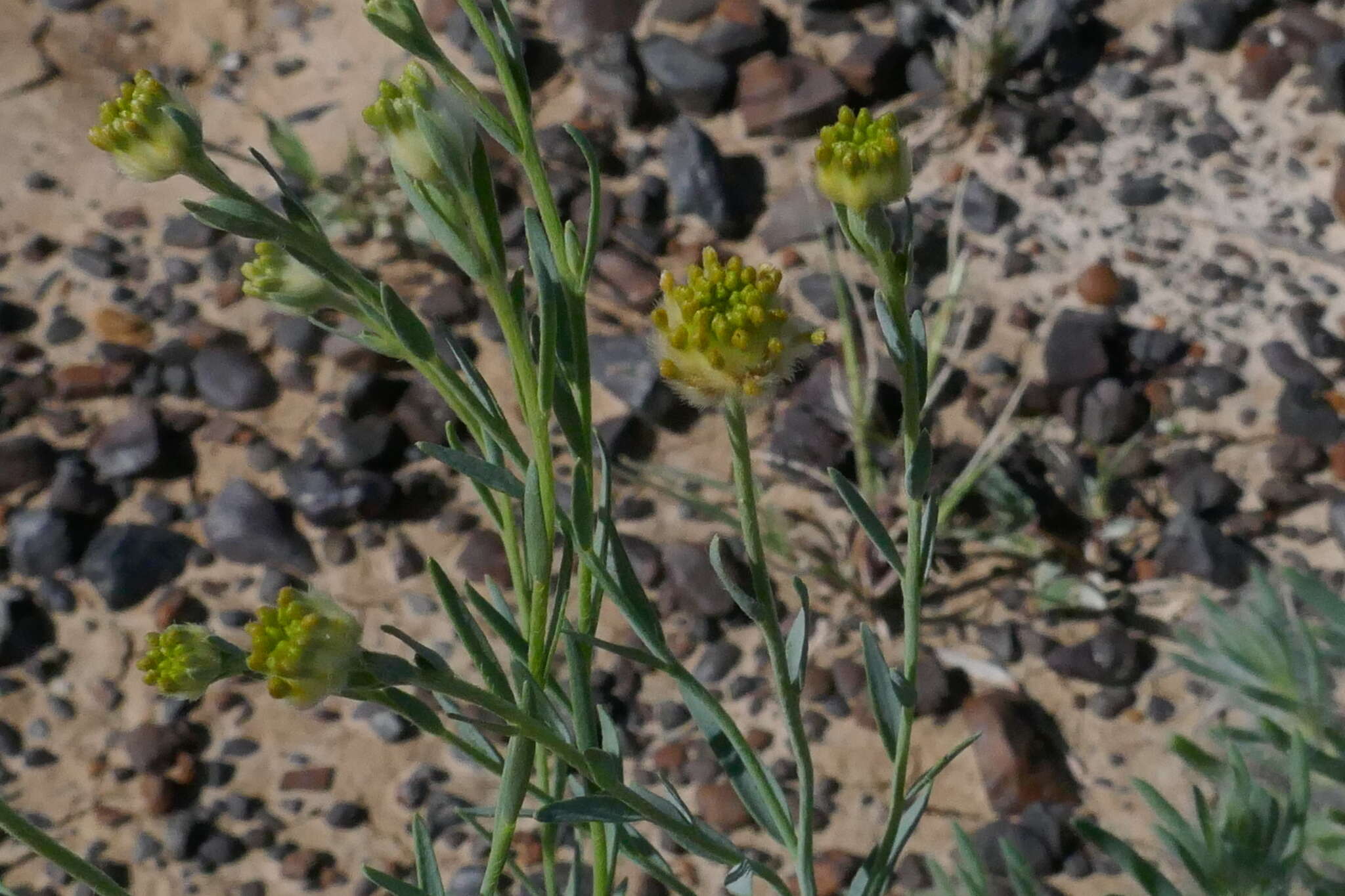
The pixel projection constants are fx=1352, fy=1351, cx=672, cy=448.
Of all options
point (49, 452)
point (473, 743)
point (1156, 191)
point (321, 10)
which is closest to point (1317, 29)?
point (1156, 191)

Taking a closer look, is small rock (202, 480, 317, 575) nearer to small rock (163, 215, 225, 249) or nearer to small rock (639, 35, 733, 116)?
small rock (163, 215, 225, 249)

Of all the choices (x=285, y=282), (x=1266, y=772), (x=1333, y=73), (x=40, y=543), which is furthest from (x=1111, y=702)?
(x=40, y=543)

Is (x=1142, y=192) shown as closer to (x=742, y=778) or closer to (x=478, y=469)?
(x=742, y=778)

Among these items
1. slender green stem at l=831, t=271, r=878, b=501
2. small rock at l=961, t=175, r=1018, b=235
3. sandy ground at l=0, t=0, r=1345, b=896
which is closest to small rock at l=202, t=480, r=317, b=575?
sandy ground at l=0, t=0, r=1345, b=896

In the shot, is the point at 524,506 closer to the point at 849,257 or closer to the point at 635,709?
the point at 635,709

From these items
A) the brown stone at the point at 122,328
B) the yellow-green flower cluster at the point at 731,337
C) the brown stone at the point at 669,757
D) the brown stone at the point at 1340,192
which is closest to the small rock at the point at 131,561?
the brown stone at the point at 122,328
